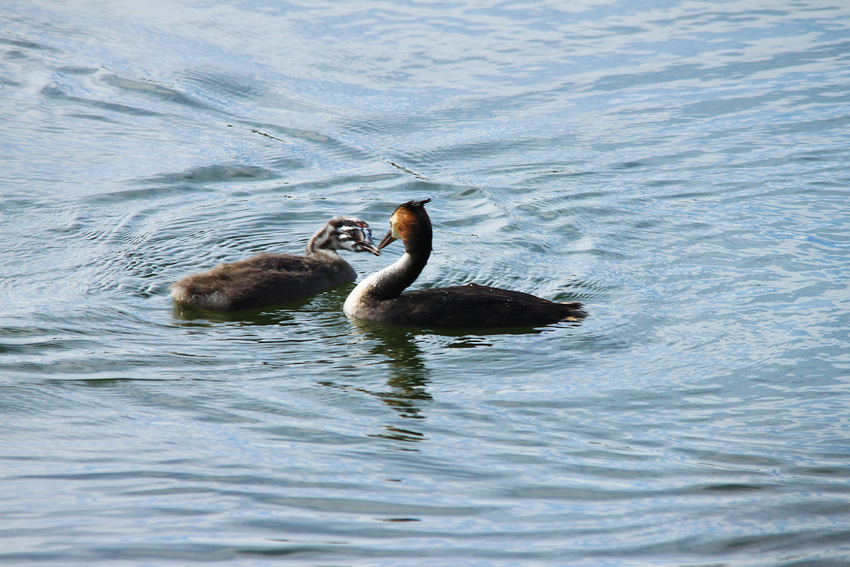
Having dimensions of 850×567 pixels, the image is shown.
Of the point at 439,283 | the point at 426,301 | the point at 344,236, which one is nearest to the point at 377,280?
the point at 426,301

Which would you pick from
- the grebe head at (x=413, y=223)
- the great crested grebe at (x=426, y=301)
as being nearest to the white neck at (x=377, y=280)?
the great crested grebe at (x=426, y=301)

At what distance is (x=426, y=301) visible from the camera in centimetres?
823

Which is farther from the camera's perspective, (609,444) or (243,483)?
(609,444)

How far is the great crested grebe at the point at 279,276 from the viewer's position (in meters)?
8.43

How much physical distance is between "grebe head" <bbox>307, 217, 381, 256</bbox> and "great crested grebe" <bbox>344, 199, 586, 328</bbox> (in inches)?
34.9

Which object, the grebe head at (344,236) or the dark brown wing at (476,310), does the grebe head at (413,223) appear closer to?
the dark brown wing at (476,310)

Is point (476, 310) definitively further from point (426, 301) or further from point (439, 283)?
point (439, 283)

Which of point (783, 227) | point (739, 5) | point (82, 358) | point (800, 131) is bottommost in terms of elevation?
point (82, 358)

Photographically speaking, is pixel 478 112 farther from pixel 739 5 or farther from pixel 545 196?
pixel 739 5

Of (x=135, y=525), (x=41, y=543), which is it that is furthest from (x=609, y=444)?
(x=41, y=543)

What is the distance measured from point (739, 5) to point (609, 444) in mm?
16625

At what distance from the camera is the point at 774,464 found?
5730mm

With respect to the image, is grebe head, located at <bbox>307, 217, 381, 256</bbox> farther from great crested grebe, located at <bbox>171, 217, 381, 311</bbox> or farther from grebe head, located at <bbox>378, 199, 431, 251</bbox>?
grebe head, located at <bbox>378, 199, 431, 251</bbox>

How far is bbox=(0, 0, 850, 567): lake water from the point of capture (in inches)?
193
